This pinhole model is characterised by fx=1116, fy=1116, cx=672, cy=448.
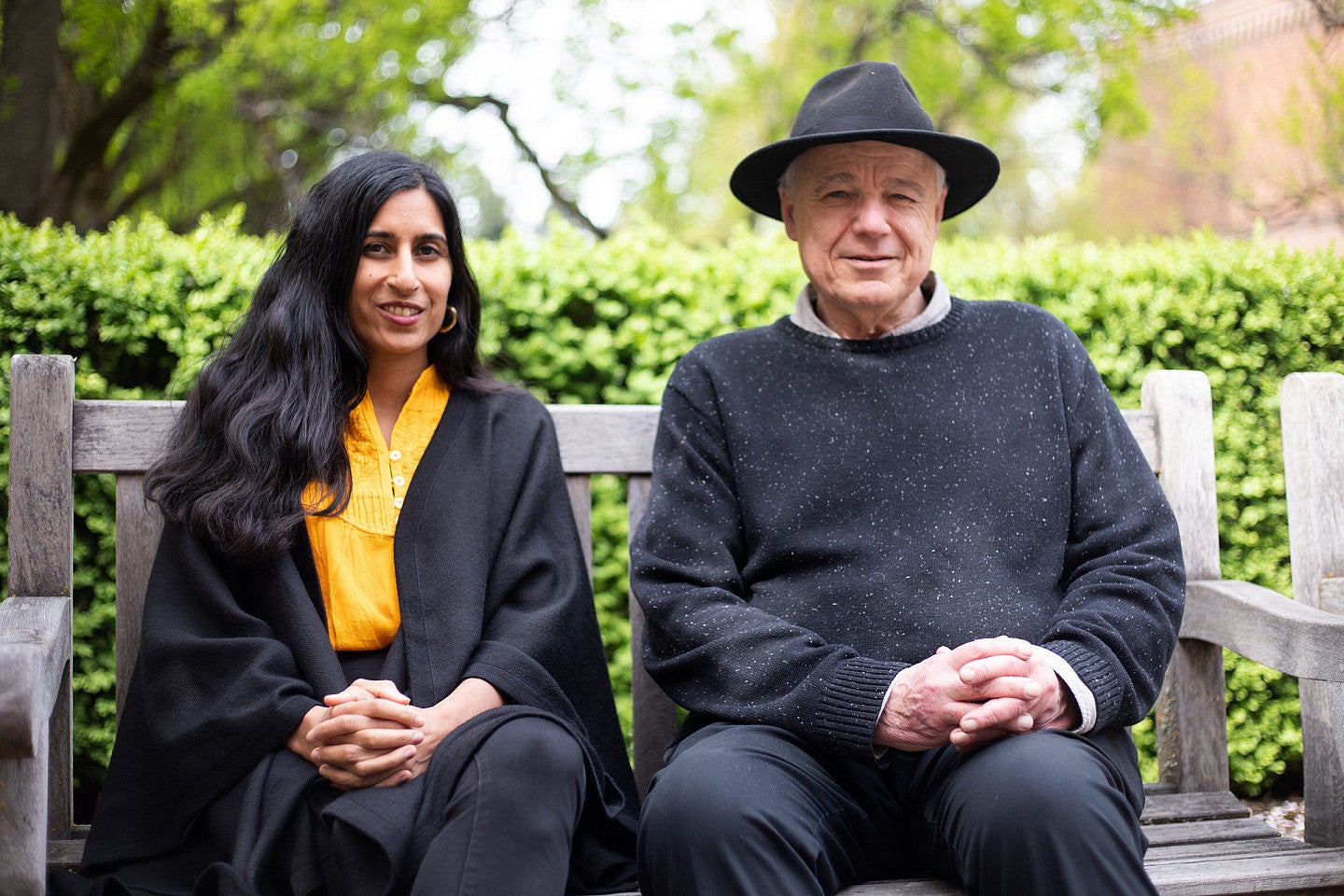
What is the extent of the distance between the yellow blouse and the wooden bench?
433 millimetres

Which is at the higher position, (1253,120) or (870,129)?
(1253,120)

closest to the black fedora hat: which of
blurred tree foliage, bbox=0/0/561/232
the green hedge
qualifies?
the green hedge

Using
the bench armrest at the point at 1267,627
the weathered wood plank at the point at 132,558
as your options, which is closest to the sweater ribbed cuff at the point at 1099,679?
the bench armrest at the point at 1267,627

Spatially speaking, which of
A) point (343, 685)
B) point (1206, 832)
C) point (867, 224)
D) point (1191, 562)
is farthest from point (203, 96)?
point (1206, 832)

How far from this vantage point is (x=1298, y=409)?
2682mm

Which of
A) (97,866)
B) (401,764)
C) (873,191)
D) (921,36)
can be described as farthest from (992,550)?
(921,36)

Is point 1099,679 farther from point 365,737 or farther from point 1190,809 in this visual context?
point 365,737

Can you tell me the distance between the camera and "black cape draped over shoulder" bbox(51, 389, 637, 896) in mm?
2027

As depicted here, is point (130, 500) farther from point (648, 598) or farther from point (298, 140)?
point (298, 140)

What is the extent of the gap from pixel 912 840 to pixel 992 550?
0.63 m

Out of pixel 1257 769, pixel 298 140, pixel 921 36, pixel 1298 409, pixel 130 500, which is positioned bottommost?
pixel 1257 769

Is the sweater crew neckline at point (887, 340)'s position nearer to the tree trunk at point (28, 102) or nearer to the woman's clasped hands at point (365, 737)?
the woman's clasped hands at point (365, 737)

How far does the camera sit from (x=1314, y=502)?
264 centimetres

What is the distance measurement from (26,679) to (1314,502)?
268 centimetres
